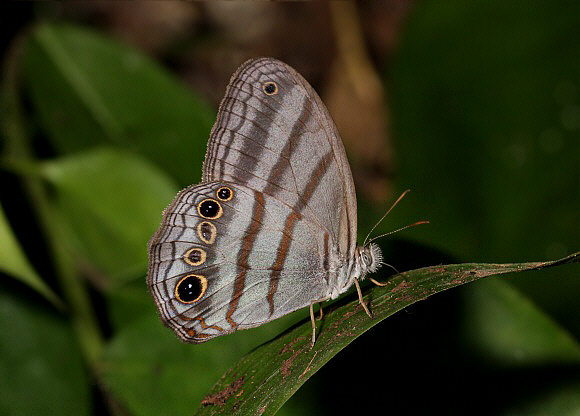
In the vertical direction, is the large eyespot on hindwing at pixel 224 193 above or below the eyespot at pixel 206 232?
above

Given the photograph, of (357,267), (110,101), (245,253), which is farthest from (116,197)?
(357,267)

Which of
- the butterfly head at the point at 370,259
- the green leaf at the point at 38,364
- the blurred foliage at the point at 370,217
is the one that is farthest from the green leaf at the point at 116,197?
the butterfly head at the point at 370,259

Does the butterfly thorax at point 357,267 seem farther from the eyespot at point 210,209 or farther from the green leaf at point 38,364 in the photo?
the green leaf at point 38,364

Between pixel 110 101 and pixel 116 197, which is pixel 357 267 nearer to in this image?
pixel 116 197

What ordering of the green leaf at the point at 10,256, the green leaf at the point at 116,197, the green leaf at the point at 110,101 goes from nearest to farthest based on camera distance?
the green leaf at the point at 10,256, the green leaf at the point at 116,197, the green leaf at the point at 110,101

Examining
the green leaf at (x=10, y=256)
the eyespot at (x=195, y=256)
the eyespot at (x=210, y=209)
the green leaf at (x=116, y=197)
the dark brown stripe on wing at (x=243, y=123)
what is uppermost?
the dark brown stripe on wing at (x=243, y=123)

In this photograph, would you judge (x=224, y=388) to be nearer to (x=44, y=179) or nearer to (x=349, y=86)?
(x=44, y=179)
